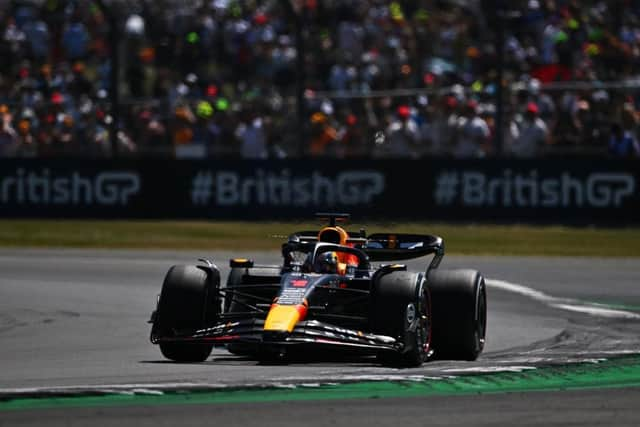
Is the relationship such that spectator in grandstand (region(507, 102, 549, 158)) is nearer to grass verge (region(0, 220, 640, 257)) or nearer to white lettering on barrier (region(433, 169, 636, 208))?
white lettering on barrier (region(433, 169, 636, 208))

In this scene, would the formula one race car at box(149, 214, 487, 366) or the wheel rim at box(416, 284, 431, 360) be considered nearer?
the formula one race car at box(149, 214, 487, 366)

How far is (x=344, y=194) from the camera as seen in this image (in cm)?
2466

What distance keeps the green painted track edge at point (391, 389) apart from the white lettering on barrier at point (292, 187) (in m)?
15.4

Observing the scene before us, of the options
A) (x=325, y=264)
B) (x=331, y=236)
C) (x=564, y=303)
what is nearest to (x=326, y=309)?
(x=325, y=264)

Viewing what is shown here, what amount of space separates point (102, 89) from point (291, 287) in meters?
17.7

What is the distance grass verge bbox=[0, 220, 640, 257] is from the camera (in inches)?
845

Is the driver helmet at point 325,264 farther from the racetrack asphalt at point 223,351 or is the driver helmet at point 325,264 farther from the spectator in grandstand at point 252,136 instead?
the spectator in grandstand at point 252,136

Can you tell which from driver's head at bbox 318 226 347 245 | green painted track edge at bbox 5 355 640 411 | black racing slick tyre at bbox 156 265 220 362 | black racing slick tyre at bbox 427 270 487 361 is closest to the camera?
green painted track edge at bbox 5 355 640 411

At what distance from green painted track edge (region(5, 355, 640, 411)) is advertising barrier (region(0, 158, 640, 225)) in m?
13.9

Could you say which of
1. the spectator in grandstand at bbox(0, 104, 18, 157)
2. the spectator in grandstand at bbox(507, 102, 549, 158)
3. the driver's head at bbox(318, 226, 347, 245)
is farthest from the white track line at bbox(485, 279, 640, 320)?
the spectator in grandstand at bbox(0, 104, 18, 157)

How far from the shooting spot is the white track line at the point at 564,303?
13.3 metres

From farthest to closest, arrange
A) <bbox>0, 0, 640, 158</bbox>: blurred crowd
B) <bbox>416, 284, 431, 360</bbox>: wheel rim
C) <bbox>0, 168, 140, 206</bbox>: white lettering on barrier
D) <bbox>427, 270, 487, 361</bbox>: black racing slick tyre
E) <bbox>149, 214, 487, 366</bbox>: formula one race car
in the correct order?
<bbox>0, 168, 140, 206</bbox>: white lettering on barrier
<bbox>0, 0, 640, 158</bbox>: blurred crowd
<bbox>427, 270, 487, 361</bbox>: black racing slick tyre
<bbox>416, 284, 431, 360</bbox>: wheel rim
<bbox>149, 214, 487, 366</bbox>: formula one race car

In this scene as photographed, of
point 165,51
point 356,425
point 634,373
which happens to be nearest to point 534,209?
point 165,51

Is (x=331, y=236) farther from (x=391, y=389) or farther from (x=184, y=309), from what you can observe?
(x=391, y=389)
